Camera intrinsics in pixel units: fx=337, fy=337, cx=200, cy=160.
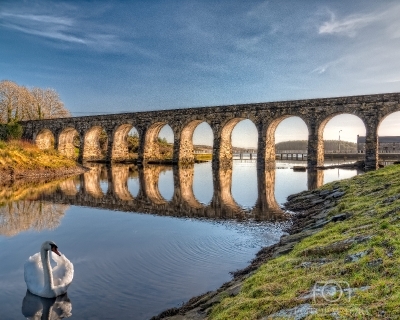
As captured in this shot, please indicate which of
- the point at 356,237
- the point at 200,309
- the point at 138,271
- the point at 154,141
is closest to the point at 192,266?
the point at 138,271

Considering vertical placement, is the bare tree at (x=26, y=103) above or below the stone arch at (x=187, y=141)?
above

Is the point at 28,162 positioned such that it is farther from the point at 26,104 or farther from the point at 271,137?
the point at 26,104

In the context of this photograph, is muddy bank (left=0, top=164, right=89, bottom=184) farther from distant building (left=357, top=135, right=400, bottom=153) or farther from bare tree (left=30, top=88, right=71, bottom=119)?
distant building (left=357, top=135, right=400, bottom=153)

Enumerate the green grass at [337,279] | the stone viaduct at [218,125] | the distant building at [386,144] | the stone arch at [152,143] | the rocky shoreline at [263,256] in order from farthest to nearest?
the distant building at [386,144]
the stone arch at [152,143]
the stone viaduct at [218,125]
the rocky shoreline at [263,256]
the green grass at [337,279]

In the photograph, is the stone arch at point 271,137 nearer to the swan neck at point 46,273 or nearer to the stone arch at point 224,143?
the stone arch at point 224,143

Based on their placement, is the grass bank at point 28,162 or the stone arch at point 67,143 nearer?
the grass bank at point 28,162

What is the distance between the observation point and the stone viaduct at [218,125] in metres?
29.3

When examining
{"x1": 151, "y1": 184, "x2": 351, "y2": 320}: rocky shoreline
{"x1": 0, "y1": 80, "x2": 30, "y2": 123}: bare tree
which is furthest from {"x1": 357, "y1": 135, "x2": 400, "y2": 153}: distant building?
{"x1": 0, "y1": 80, "x2": 30, "y2": 123}: bare tree

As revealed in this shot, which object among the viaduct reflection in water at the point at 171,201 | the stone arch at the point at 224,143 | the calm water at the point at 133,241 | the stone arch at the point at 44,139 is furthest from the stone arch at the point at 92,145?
the calm water at the point at 133,241

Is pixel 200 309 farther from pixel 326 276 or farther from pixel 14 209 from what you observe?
pixel 14 209

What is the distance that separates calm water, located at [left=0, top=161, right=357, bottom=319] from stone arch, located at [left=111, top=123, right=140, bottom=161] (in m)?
28.3

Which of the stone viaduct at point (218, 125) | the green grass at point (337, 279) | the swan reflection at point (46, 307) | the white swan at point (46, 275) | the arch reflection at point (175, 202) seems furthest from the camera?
the stone viaduct at point (218, 125)

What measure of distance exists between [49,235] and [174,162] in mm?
31444

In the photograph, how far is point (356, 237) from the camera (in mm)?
5078
